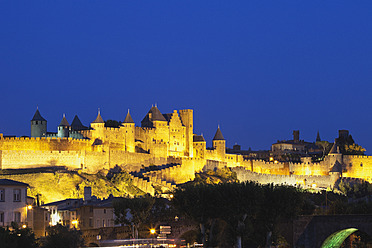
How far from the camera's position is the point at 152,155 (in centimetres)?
10500

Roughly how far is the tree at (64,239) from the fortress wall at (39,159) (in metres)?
41.9

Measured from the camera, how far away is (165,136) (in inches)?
4427

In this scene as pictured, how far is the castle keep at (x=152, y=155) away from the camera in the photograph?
94.0 m

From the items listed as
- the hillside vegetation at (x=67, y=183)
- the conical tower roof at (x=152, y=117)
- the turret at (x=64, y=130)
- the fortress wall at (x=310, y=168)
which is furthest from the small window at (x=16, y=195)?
the fortress wall at (x=310, y=168)

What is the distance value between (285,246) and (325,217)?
3.87m

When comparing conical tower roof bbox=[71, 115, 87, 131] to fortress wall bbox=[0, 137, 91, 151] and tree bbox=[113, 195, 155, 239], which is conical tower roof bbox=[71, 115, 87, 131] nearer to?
fortress wall bbox=[0, 137, 91, 151]

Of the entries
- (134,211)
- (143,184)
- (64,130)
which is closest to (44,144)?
(64,130)

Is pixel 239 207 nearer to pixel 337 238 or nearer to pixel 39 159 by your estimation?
pixel 337 238

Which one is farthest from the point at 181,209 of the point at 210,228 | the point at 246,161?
the point at 246,161

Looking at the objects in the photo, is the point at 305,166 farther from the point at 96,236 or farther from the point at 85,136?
the point at 96,236

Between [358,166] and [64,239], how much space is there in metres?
86.1

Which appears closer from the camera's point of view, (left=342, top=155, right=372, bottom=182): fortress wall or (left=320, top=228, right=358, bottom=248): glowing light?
(left=320, top=228, right=358, bottom=248): glowing light

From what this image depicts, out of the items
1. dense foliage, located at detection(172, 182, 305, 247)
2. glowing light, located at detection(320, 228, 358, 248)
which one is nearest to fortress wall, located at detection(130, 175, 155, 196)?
dense foliage, located at detection(172, 182, 305, 247)

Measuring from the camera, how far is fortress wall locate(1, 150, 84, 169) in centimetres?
9050
